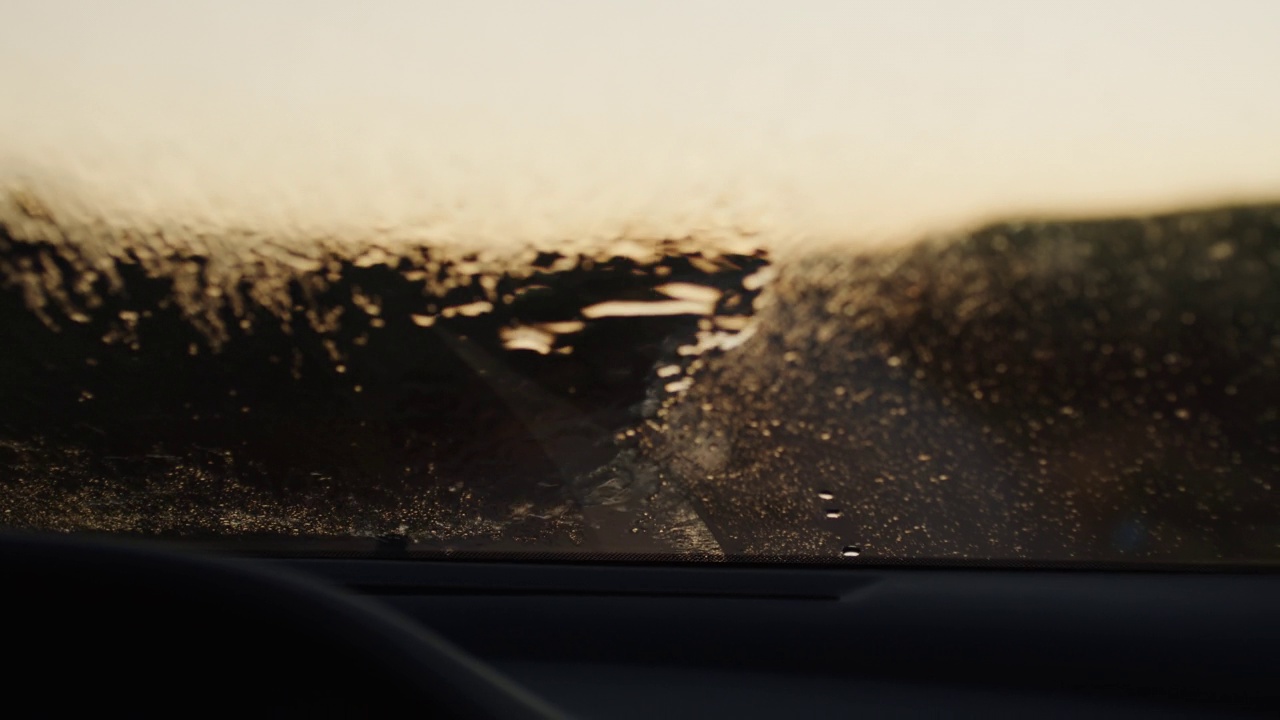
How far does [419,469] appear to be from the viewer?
4250 mm

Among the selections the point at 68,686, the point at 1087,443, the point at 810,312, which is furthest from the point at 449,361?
the point at 68,686

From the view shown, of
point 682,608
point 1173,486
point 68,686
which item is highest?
point 68,686

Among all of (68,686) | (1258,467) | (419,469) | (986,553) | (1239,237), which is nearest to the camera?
(68,686)

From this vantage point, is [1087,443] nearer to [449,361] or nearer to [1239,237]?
[1239,237]

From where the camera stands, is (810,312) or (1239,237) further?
(810,312)

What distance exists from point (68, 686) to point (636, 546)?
2819 mm

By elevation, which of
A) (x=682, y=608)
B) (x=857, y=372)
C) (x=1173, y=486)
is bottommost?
(x=682, y=608)

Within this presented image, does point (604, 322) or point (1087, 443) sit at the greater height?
point (604, 322)

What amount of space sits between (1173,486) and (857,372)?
3.37 ft

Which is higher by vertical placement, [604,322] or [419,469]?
[604,322]

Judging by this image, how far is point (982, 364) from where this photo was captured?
3.86 meters

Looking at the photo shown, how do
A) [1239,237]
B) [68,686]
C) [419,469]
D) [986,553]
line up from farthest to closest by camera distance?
[419,469]
[986,553]
[1239,237]
[68,686]

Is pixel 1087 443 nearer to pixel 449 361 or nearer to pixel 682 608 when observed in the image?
Result: pixel 682 608

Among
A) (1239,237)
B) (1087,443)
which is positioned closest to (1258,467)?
(1087,443)
